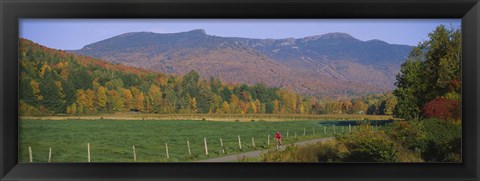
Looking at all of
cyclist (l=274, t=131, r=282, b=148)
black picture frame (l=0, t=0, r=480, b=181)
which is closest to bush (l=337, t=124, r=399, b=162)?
cyclist (l=274, t=131, r=282, b=148)

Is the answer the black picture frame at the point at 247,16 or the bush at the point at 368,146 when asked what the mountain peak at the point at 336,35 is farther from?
the black picture frame at the point at 247,16

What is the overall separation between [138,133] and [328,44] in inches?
78.3

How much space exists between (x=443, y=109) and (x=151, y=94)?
2.61 metres

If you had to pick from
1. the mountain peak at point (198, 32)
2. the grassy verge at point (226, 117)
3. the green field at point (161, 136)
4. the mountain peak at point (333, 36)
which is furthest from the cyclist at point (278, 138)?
the mountain peak at point (198, 32)

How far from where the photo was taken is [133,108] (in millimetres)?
5137

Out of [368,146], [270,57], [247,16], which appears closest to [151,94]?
[270,57]

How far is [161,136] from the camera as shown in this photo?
527 centimetres

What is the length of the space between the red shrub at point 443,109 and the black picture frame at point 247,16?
2.15 feet

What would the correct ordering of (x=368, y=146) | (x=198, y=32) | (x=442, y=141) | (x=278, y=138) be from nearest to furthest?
1. (x=442, y=141)
2. (x=368, y=146)
3. (x=198, y=32)
4. (x=278, y=138)

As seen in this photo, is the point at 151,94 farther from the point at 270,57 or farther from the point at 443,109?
the point at 443,109

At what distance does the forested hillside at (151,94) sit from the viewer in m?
5.08

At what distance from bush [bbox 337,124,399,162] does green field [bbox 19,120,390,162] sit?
0.40 ft

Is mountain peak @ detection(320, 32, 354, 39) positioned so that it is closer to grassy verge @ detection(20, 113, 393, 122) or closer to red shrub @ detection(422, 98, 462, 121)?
grassy verge @ detection(20, 113, 393, 122)

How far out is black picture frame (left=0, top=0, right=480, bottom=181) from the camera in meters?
4.07
